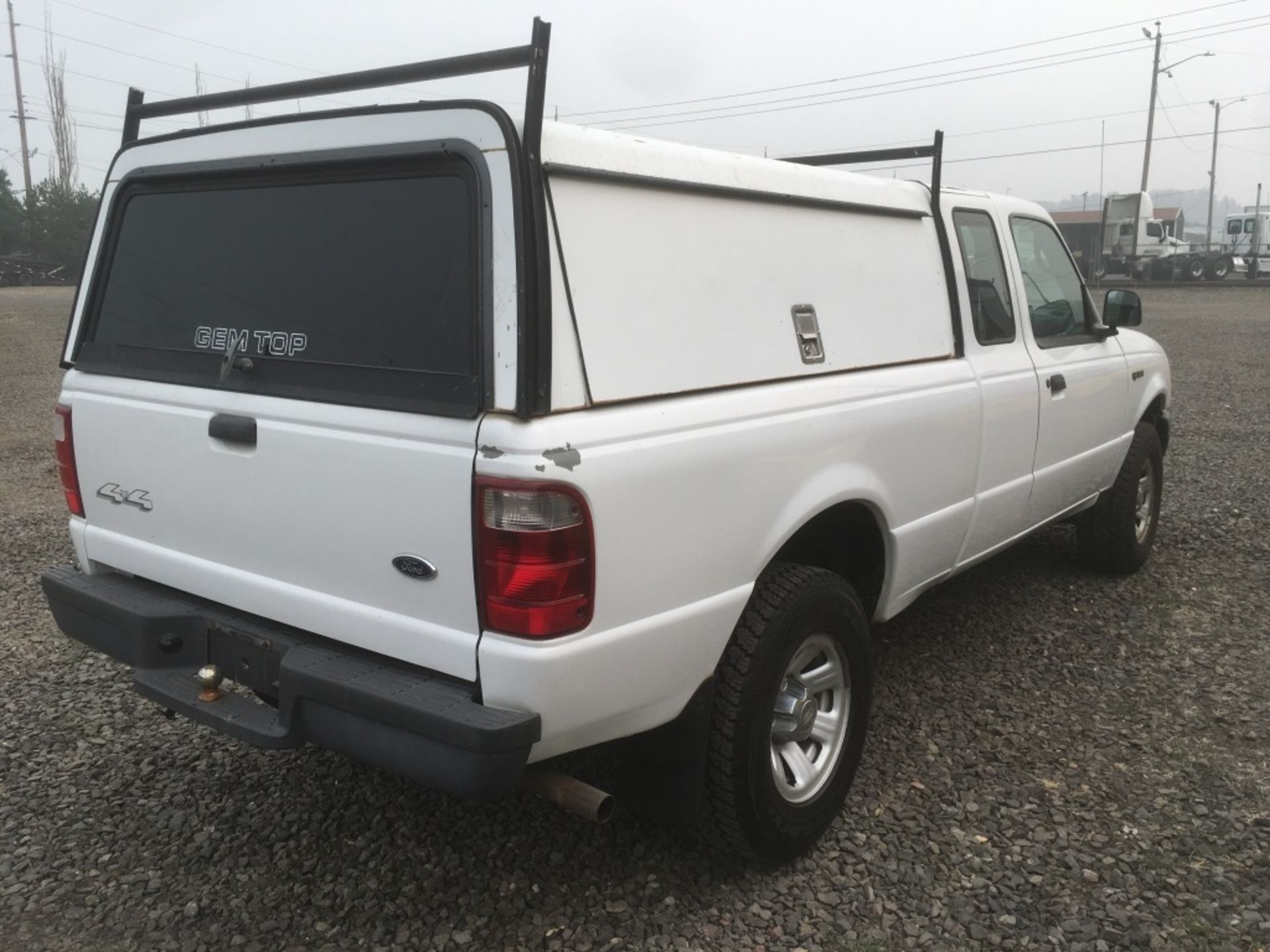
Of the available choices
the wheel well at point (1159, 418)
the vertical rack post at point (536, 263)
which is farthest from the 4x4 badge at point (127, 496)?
the wheel well at point (1159, 418)

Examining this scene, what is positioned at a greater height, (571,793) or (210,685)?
(210,685)

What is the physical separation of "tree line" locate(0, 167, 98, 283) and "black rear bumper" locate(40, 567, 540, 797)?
1798 inches

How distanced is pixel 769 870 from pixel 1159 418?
3.76 meters

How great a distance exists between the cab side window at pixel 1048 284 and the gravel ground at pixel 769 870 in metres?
1.33

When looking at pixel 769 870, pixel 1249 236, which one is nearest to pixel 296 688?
pixel 769 870

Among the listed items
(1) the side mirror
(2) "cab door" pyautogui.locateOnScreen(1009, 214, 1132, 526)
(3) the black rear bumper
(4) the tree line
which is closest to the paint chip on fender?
(3) the black rear bumper

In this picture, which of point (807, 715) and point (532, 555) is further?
point (807, 715)

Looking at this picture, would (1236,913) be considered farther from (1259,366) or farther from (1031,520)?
(1259,366)

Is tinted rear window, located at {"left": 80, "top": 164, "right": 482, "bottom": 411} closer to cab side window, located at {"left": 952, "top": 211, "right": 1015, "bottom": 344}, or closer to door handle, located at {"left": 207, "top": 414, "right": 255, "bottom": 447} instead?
door handle, located at {"left": 207, "top": 414, "right": 255, "bottom": 447}

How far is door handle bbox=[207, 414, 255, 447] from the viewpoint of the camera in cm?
256

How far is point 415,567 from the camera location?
2.32 m

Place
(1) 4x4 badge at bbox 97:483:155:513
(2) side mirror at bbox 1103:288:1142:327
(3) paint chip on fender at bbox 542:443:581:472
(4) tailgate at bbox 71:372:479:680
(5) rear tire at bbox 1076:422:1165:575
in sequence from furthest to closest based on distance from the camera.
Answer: (5) rear tire at bbox 1076:422:1165:575, (2) side mirror at bbox 1103:288:1142:327, (1) 4x4 badge at bbox 97:483:155:513, (4) tailgate at bbox 71:372:479:680, (3) paint chip on fender at bbox 542:443:581:472

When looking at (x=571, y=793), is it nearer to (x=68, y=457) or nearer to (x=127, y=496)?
(x=127, y=496)

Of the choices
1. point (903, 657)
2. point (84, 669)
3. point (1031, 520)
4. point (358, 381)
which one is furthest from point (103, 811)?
point (1031, 520)
